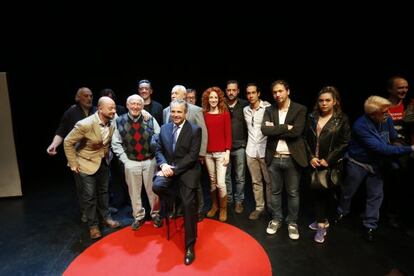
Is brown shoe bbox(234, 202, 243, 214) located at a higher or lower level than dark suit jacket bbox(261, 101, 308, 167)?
lower

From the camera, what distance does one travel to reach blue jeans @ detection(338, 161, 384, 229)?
3139 mm

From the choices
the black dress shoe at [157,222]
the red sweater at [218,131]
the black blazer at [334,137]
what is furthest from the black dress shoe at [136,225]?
the black blazer at [334,137]

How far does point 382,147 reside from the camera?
9.45ft

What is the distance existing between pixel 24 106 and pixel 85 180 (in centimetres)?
520

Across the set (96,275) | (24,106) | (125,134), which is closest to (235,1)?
(125,134)

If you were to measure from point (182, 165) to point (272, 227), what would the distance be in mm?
1396

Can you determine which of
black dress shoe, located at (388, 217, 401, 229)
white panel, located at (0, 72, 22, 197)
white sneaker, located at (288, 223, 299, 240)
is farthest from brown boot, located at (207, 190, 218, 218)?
white panel, located at (0, 72, 22, 197)

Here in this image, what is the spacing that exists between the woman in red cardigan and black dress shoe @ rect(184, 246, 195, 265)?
0.92 meters

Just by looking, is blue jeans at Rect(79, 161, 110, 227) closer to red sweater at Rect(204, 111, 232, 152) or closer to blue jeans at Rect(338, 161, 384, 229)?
red sweater at Rect(204, 111, 232, 152)

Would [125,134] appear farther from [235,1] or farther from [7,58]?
[7,58]

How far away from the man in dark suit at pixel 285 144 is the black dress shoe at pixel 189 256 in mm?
1142

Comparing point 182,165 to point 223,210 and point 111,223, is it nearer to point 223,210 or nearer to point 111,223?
point 223,210

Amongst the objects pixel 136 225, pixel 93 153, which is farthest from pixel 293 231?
pixel 93 153

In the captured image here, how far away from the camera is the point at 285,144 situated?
10.4 feet
